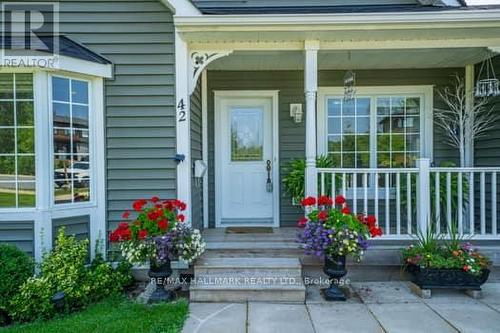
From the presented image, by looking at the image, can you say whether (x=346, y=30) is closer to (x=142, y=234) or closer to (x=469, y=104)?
(x=469, y=104)

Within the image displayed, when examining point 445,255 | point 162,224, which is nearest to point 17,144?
point 162,224

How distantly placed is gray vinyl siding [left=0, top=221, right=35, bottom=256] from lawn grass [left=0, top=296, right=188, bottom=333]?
0.77m

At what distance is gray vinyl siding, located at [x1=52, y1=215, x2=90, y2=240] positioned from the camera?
3.69 meters

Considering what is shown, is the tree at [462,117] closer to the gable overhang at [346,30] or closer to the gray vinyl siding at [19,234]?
the gable overhang at [346,30]

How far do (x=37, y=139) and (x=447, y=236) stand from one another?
4330 mm

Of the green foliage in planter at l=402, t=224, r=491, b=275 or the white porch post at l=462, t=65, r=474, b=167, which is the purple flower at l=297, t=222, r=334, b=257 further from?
the white porch post at l=462, t=65, r=474, b=167

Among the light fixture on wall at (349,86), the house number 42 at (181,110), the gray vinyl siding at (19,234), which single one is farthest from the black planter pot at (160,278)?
the light fixture on wall at (349,86)

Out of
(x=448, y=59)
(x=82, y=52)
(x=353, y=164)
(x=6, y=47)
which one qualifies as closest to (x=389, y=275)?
(x=353, y=164)

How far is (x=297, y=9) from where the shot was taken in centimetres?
503

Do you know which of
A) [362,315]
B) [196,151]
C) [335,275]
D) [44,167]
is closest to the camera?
[362,315]

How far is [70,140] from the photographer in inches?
150

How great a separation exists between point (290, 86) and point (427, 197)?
7.99 ft

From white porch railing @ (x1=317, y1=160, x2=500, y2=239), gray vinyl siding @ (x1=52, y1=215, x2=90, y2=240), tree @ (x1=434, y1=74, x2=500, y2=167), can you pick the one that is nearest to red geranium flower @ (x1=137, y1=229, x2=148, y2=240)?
gray vinyl siding @ (x1=52, y1=215, x2=90, y2=240)

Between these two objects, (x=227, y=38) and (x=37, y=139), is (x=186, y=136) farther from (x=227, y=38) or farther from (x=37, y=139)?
(x=37, y=139)
